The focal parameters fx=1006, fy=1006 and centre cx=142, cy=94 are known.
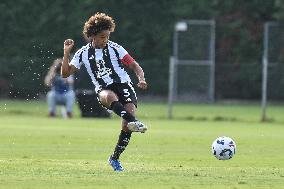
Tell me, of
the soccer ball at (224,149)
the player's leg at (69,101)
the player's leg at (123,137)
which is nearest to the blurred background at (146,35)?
the player's leg at (69,101)

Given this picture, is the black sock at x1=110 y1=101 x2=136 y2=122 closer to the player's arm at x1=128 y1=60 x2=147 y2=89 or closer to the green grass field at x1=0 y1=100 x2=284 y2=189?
the player's arm at x1=128 y1=60 x2=147 y2=89

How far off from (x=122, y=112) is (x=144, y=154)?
3.65 m

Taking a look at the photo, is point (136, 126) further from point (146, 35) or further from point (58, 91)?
point (146, 35)

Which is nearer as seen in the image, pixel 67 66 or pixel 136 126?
pixel 136 126

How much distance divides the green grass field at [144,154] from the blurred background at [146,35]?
6.30 m

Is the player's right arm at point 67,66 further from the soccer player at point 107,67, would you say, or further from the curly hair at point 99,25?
the curly hair at point 99,25

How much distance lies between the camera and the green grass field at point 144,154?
11711 millimetres

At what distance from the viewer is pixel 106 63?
1381 cm

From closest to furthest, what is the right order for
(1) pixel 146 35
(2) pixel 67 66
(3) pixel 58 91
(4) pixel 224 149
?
(2) pixel 67 66 → (4) pixel 224 149 → (3) pixel 58 91 → (1) pixel 146 35

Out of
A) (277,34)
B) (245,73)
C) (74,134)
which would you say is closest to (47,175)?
(74,134)

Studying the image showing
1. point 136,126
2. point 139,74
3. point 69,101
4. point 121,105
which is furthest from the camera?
point 69,101

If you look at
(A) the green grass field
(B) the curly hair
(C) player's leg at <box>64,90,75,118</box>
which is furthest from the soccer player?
(C) player's leg at <box>64,90,75,118</box>

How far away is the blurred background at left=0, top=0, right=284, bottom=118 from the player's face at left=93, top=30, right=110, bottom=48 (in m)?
22.4

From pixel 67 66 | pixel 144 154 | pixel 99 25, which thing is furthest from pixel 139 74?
pixel 144 154
